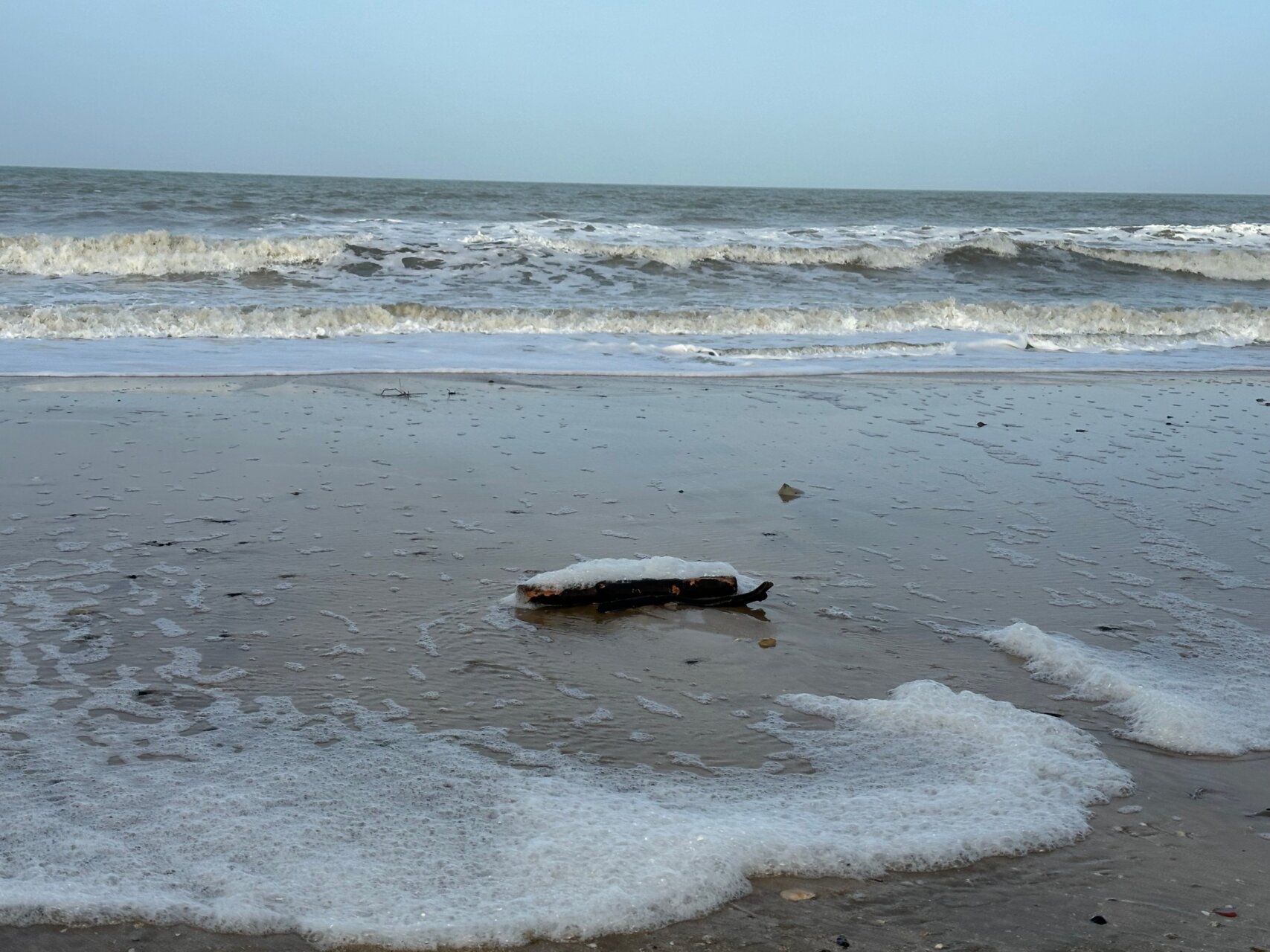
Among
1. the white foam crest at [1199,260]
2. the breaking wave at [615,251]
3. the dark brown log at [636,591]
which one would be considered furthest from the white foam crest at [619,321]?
the dark brown log at [636,591]

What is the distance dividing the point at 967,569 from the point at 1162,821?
1.98m

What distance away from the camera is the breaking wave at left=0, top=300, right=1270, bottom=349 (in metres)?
11.6

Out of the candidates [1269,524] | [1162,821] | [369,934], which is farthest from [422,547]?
[1269,524]

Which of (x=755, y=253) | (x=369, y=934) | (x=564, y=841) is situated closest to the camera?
(x=369, y=934)

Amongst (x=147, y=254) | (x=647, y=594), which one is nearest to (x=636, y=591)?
(x=647, y=594)

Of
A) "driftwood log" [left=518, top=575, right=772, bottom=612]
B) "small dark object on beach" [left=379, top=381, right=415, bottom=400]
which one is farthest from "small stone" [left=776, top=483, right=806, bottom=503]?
"small dark object on beach" [left=379, top=381, right=415, bottom=400]

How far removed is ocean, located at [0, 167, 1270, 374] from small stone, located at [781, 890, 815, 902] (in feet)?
25.8

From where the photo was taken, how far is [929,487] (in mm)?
5793

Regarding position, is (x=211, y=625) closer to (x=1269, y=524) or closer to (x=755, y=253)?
(x=1269, y=524)

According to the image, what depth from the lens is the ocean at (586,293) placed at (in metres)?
11.0

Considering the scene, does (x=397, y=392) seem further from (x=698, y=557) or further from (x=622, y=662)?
(x=622, y=662)

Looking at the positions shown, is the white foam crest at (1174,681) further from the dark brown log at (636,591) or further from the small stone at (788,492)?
the small stone at (788,492)

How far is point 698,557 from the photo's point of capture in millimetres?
4547

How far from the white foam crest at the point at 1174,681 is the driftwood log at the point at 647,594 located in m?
0.88
